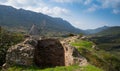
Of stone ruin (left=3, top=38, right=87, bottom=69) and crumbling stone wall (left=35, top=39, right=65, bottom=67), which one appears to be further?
crumbling stone wall (left=35, top=39, right=65, bottom=67)

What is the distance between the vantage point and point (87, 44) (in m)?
49.1

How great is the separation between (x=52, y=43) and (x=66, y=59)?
2944 millimetres

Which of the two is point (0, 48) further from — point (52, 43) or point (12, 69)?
point (12, 69)

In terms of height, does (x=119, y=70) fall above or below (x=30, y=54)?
below

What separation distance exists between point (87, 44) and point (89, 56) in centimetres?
902

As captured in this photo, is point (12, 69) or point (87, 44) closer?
point (12, 69)

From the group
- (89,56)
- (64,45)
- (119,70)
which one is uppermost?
(64,45)

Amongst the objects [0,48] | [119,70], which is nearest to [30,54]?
[0,48]

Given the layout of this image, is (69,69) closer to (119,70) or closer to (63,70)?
(63,70)

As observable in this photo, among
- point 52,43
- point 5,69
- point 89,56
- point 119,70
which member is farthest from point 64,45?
point 119,70

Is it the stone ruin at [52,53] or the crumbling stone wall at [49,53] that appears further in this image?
the crumbling stone wall at [49,53]

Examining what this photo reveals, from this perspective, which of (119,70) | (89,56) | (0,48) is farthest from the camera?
(119,70)

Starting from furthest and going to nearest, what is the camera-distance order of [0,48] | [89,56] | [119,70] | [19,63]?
[119,70]
[89,56]
[0,48]
[19,63]

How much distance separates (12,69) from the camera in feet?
69.5
